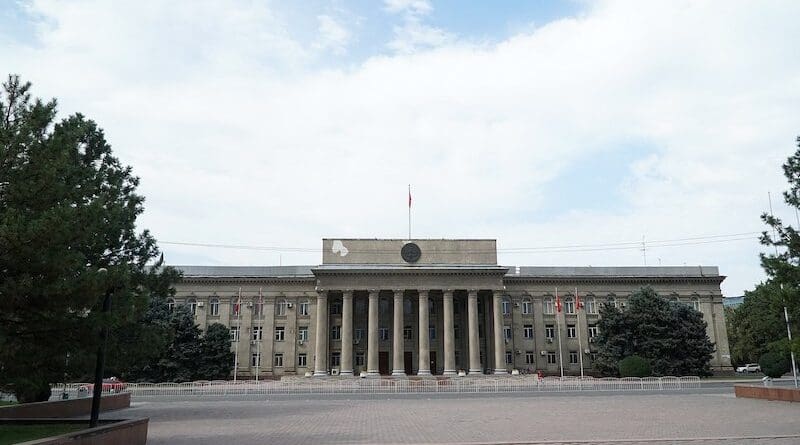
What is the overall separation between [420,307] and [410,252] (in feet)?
16.5

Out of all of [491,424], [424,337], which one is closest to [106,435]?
[491,424]

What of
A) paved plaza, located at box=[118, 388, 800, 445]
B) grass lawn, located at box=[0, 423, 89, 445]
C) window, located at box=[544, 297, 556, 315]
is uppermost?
window, located at box=[544, 297, 556, 315]

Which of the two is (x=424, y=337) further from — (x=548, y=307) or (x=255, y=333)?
(x=255, y=333)

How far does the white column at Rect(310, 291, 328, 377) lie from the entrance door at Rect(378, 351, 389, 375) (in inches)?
235

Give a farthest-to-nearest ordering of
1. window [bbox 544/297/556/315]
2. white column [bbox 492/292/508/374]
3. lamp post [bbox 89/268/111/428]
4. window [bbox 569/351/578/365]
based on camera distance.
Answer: window [bbox 544/297/556/315] → window [bbox 569/351/578/365] → white column [bbox 492/292/508/374] → lamp post [bbox 89/268/111/428]

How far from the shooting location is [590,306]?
58.8 m

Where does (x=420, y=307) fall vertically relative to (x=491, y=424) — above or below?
above

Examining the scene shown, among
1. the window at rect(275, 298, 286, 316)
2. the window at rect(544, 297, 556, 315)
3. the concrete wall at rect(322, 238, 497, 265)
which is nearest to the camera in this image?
the concrete wall at rect(322, 238, 497, 265)

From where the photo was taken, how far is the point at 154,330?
763 inches

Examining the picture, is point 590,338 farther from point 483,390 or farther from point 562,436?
point 562,436

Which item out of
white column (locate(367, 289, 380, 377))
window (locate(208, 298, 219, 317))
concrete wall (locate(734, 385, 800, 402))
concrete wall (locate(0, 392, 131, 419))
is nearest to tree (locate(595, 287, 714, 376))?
white column (locate(367, 289, 380, 377))

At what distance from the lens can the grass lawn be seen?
1304cm

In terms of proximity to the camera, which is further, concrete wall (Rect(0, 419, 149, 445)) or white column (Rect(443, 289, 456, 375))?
white column (Rect(443, 289, 456, 375))

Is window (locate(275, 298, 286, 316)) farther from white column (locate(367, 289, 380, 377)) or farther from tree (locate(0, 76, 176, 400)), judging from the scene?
tree (locate(0, 76, 176, 400))
